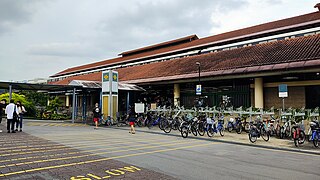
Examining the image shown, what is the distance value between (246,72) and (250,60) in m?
1.98

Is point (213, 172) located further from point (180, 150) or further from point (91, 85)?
point (91, 85)

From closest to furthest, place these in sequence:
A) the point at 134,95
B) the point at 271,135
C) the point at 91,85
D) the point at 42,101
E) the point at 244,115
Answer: the point at 271,135, the point at 244,115, the point at 91,85, the point at 134,95, the point at 42,101

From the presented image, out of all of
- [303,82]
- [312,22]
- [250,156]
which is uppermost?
[312,22]

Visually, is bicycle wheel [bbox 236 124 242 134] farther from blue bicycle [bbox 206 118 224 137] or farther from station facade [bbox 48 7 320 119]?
station facade [bbox 48 7 320 119]

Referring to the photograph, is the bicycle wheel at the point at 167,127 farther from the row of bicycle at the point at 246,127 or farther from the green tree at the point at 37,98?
the green tree at the point at 37,98

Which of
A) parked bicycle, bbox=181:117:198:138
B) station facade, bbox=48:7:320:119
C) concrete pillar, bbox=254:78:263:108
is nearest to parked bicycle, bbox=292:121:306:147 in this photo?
station facade, bbox=48:7:320:119

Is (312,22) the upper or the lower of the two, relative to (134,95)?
upper

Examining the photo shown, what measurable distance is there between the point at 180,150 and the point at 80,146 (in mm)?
3684

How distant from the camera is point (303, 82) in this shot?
52.9ft

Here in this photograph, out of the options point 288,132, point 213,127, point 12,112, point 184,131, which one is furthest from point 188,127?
point 12,112

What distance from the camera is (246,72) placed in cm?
1634

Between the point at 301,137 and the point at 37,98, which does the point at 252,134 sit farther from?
the point at 37,98

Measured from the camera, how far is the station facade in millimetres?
15805

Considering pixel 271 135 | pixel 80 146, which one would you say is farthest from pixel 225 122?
pixel 80 146
